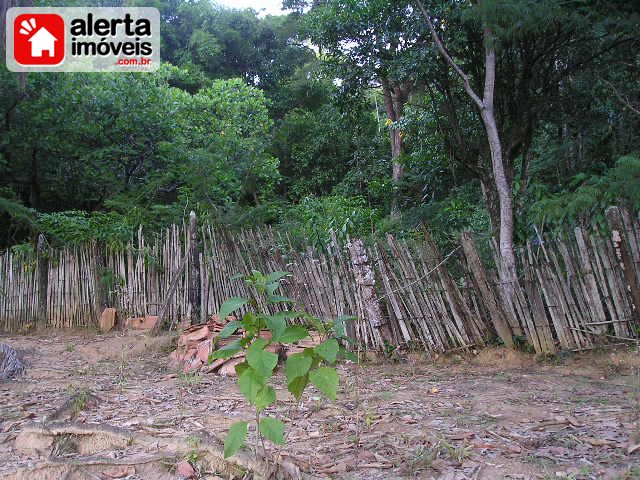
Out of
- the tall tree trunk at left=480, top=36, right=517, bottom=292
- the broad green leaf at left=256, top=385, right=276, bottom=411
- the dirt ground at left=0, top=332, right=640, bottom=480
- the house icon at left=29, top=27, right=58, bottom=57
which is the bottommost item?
the dirt ground at left=0, top=332, right=640, bottom=480

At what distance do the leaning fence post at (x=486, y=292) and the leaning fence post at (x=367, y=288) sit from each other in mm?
866

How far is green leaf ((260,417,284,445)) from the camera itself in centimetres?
215

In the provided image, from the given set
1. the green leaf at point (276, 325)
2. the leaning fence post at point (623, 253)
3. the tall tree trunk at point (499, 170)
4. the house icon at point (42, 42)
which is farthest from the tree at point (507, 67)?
the house icon at point (42, 42)

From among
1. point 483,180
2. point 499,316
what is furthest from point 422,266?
point 483,180

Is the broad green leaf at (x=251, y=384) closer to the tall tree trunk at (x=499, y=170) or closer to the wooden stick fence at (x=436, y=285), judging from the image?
the wooden stick fence at (x=436, y=285)

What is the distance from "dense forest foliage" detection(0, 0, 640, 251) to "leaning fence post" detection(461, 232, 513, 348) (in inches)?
25.3

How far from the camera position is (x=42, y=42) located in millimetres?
8734

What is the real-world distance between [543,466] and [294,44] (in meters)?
16.3

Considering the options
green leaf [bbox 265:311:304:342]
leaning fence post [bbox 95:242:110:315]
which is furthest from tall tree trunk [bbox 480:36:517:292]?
leaning fence post [bbox 95:242:110:315]

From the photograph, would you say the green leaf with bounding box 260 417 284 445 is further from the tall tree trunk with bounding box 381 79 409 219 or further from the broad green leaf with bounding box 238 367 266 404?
the tall tree trunk with bounding box 381 79 409 219

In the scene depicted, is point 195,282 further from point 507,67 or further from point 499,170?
point 507,67

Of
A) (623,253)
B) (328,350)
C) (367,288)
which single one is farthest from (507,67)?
(328,350)

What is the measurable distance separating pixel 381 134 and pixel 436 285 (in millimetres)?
9433

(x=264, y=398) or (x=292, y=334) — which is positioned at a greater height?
(x=292, y=334)
